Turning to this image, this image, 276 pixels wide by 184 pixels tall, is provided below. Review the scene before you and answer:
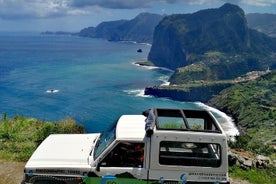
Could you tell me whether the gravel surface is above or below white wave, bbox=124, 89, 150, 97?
above

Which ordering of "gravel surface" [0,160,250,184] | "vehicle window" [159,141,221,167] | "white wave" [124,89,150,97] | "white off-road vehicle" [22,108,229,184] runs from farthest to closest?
"white wave" [124,89,150,97] → "gravel surface" [0,160,250,184] → "vehicle window" [159,141,221,167] → "white off-road vehicle" [22,108,229,184]

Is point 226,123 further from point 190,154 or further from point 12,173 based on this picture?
point 190,154

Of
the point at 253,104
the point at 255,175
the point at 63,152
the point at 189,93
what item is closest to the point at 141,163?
the point at 63,152

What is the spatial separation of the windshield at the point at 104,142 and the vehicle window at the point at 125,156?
26 cm

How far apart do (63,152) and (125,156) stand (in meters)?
1.64

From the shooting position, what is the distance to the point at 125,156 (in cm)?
893

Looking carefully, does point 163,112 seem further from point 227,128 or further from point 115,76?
point 115,76

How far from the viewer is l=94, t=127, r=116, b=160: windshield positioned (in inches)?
356

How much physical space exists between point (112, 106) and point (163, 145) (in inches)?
4658

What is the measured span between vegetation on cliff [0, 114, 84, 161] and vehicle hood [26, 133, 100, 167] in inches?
163

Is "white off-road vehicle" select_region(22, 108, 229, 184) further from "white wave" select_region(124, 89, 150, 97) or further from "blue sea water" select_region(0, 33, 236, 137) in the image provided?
"white wave" select_region(124, 89, 150, 97)

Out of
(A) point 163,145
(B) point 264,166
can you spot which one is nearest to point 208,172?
(A) point 163,145

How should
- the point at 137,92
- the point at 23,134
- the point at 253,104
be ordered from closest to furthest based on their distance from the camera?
the point at 23,134 → the point at 253,104 → the point at 137,92

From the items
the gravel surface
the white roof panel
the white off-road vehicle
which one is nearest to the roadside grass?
the gravel surface
